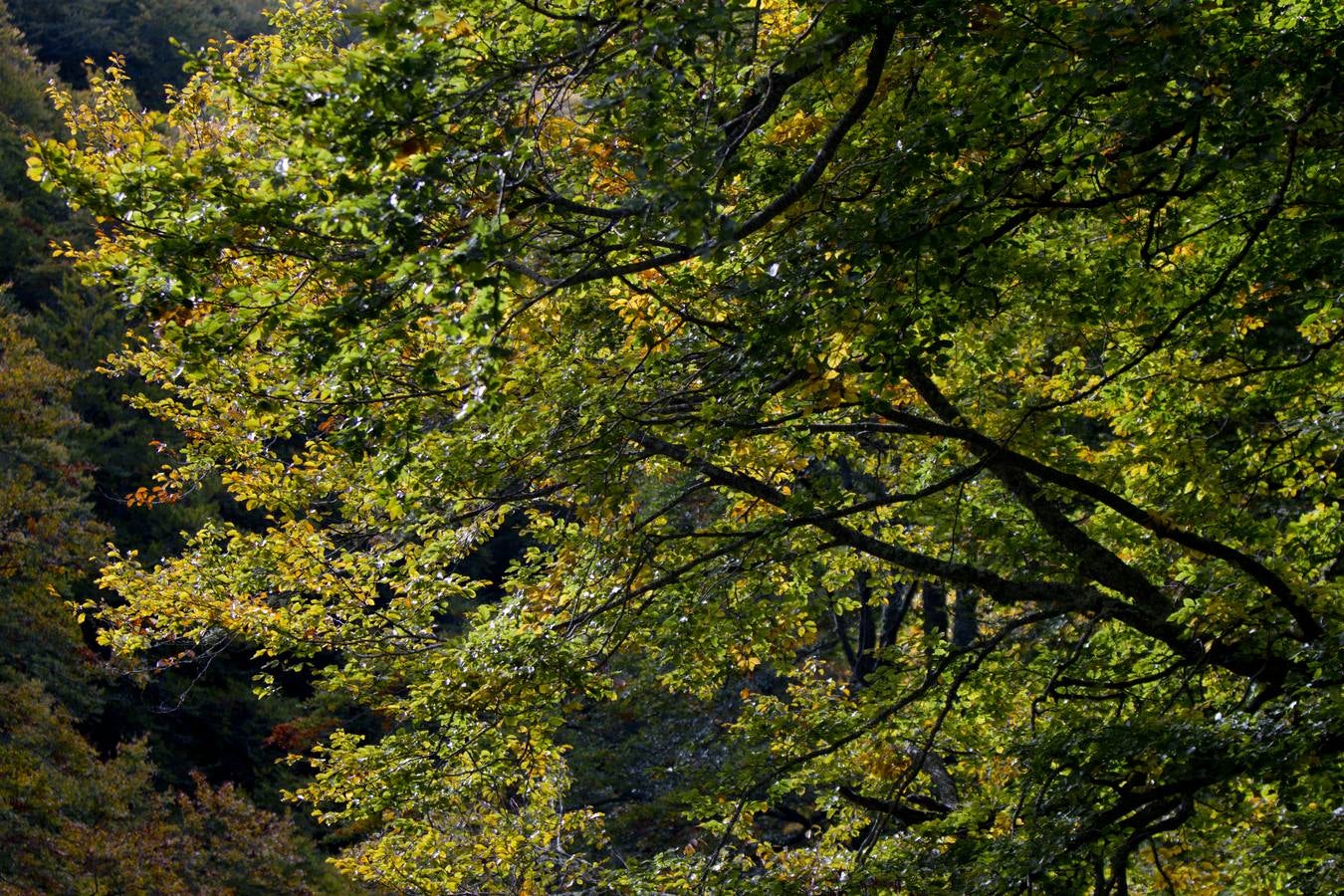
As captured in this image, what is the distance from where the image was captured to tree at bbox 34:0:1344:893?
356cm

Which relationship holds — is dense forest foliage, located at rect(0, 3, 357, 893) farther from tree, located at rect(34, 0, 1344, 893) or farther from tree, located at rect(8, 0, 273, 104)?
tree, located at rect(8, 0, 273, 104)

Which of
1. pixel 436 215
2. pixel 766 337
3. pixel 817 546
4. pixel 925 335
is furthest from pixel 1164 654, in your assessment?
pixel 436 215

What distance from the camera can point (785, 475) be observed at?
6938 mm

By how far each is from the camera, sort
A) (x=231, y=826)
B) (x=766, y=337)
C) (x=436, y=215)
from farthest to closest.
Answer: (x=231, y=826)
(x=766, y=337)
(x=436, y=215)

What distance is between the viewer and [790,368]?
4570 mm

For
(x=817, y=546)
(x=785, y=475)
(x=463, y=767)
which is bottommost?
(x=463, y=767)

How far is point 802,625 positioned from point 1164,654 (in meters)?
2.34

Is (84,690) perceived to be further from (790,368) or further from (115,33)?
(115,33)

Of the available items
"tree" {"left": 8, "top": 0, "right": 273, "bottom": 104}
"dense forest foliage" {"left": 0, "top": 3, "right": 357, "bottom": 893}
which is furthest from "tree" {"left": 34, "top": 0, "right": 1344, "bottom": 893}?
"tree" {"left": 8, "top": 0, "right": 273, "bottom": 104}

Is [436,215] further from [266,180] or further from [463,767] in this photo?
[463,767]

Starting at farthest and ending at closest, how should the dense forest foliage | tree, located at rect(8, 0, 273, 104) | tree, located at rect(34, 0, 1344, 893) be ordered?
tree, located at rect(8, 0, 273, 104) < the dense forest foliage < tree, located at rect(34, 0, 1344, 893)

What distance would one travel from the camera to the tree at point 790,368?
11.7ft

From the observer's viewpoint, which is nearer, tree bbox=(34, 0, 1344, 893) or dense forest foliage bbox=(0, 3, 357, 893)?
tree bbox=(34, 0, 1344, 893)

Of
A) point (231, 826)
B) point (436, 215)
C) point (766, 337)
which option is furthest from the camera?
point (231, 826)
